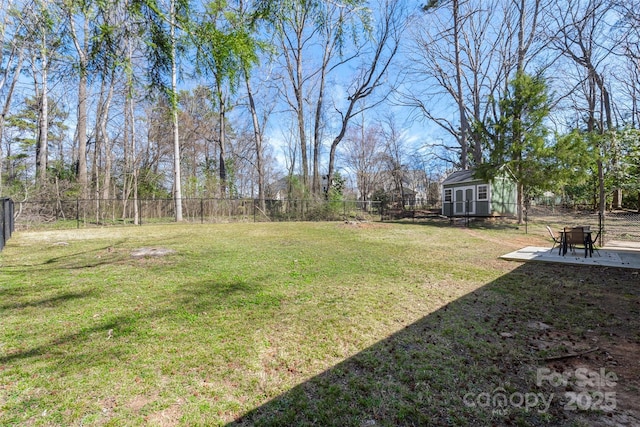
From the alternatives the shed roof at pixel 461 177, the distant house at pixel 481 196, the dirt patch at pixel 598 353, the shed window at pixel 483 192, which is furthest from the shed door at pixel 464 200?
the dirt patch at pixel 598 353

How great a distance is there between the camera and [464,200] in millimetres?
19516

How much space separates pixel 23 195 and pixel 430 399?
56.2 ft

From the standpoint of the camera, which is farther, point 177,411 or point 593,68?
point 593,68

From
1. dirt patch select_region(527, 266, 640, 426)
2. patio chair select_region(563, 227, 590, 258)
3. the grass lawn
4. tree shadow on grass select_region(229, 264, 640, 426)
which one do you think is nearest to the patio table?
patio chair select_region(563, 227, 590, 258)

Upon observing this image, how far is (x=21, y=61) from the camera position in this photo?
745 centimetres

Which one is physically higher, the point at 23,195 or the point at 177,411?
the point at 23,195

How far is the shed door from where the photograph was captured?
18.8m

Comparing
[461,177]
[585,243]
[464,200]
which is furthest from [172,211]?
[461,177]

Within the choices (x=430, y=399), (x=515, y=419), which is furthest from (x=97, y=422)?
(x=515, y=419)

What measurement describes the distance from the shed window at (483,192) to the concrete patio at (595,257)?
34.5 ft

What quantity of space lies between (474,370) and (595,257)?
681 centimetres

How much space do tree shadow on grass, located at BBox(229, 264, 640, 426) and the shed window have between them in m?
15.7

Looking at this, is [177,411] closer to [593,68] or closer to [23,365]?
[23,365]

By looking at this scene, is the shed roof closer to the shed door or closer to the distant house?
the distant house
